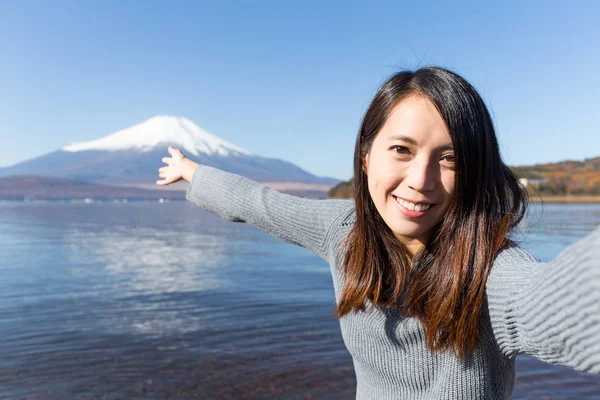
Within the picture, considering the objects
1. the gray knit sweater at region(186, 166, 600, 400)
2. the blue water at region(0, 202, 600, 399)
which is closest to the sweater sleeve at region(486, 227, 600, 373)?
the gray knit sweater at region(186, 166, 600, 400)

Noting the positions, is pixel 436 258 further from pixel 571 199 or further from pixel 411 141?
pixel 571 199

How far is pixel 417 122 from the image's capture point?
1.28 meters

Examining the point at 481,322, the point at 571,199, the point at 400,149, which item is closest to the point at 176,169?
the point at 400,149

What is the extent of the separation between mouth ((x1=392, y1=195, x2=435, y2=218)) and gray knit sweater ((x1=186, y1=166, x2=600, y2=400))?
0.22 m

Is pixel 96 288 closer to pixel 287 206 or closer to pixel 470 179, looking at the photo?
pixel 287 206

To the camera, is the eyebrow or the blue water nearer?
the eyebrow

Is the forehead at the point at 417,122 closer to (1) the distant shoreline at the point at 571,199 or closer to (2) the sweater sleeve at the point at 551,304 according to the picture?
(2) the sweater sleeve at the point at 551,304

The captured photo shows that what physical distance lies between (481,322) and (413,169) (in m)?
0.41

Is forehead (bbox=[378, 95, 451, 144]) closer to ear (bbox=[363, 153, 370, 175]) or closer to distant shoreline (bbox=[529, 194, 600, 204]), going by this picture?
ear (bbox=[363, 153, 370, 175])

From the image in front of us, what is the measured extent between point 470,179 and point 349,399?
4091 millimetres

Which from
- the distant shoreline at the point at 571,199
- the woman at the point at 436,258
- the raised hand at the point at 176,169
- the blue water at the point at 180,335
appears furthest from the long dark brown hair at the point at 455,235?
the distant shoreline at the point at 571,199

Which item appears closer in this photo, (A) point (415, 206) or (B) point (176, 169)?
(A) point (415, 206)

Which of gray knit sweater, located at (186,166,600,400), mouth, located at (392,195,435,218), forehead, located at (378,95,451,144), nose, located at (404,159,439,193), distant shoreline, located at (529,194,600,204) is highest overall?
forehead, located at (378,95,451,144)

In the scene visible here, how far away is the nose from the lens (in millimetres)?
1283
